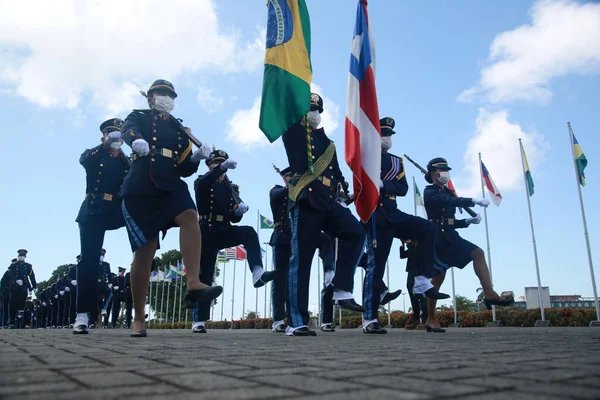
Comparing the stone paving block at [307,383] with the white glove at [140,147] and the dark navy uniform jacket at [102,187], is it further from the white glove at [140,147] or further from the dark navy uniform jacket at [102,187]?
the dark navy uniform jacket at [102,187]

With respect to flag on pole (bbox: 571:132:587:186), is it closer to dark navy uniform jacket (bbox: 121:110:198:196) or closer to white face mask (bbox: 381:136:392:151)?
white face mask (bbox: 381:136:392:151)

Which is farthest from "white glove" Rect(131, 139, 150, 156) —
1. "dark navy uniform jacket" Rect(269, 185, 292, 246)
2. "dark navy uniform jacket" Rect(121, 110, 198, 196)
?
"dark navy uniform jacket" Rect(269, 185, 292, 246)

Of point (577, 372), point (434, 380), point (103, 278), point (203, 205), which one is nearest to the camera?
point (434, 380)

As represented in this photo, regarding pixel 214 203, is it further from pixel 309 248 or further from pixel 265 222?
pixel 265 222

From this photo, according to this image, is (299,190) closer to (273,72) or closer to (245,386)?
(273,72)

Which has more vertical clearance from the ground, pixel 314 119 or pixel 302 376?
pixel 314 119

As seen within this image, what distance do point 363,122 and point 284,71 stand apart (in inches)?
46.6

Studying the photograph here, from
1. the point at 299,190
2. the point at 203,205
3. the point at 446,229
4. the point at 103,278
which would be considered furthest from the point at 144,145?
the point at 103,278

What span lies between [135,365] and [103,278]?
1468 cm

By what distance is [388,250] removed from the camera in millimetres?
6160

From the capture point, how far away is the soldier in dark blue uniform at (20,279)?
17.8 metres

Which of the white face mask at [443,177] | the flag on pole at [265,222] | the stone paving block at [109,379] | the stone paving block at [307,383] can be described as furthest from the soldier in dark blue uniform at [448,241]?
the flag on pole at [265,222]

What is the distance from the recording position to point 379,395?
136 centimetres

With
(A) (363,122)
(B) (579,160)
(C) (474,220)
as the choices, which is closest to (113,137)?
(A) (363,122)
